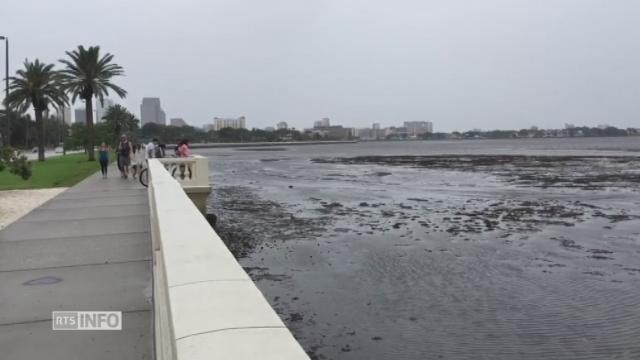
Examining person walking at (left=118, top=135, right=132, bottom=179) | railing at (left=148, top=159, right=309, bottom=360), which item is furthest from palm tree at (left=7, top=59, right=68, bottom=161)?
railing at (left=148, top=159, right=309, bottom=360)

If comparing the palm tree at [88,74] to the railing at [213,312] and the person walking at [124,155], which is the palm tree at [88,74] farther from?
the railing at [213,312]

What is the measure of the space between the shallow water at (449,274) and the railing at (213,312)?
4341mm

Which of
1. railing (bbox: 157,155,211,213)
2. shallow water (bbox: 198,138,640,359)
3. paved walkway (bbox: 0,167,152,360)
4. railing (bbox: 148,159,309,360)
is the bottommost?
shallow water (bbox: 198,138,640,359)

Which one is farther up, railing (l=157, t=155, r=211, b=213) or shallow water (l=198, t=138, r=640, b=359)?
railing (l=157, t=155, r=211, b=213)

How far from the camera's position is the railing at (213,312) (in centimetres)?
207

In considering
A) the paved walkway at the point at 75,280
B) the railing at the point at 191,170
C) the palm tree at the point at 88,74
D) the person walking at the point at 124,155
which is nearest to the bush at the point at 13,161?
the person walking at the point at 124,155

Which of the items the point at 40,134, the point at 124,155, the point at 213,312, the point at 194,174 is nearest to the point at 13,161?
the point at 124,155

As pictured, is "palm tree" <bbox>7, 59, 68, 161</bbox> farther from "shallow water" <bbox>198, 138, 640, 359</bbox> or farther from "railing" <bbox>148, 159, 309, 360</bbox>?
"railing" <bbox>148, 159, 309, 360</bbox>

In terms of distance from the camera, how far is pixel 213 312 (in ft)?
8.04

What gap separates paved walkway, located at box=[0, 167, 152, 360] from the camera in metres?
4.59

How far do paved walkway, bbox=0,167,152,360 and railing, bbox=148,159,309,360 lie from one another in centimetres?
130

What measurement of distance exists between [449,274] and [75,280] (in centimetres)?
727

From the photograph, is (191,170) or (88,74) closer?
(191,170)

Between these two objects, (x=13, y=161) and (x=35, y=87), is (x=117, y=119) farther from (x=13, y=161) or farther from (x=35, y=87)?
(x=13, y=161)
